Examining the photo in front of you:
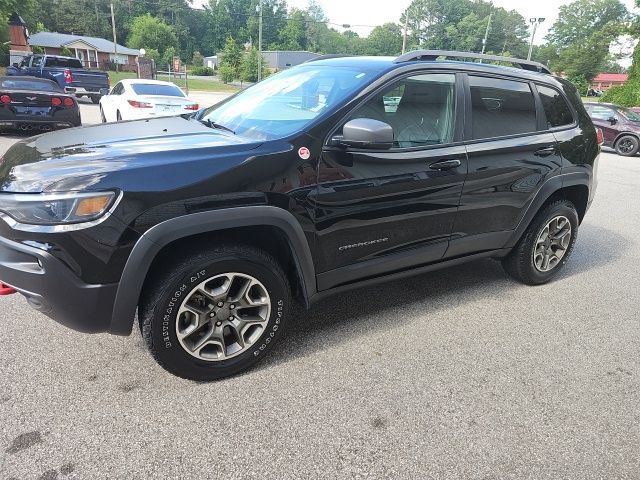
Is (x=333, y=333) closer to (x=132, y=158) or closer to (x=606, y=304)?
(x=132, y=158)

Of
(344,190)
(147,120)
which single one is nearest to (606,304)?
(344,190)

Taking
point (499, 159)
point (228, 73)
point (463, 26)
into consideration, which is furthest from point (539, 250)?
point (463, 26)

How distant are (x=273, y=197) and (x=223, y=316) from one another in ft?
2.36

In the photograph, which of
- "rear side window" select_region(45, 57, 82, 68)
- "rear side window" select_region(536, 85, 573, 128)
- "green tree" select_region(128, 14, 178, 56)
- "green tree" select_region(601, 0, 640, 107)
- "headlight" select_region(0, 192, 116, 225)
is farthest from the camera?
"green tree" select_region(128, 14, 178, 56)

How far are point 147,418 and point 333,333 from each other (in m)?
1.32

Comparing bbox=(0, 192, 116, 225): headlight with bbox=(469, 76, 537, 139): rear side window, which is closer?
bbox=(0, 192, 116, 225): headlight

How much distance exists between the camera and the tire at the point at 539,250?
3938 millimetres

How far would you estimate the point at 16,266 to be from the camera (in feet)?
7.18

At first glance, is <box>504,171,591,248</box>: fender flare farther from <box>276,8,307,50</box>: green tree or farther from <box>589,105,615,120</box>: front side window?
<box>276,8,307,50</box>: green tree

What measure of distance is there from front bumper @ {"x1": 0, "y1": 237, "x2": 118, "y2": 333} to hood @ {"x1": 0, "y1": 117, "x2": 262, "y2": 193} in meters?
0.31

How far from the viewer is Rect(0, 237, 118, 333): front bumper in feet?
6.97

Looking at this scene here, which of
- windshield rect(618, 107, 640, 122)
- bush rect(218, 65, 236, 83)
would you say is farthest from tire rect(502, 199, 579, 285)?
bush rect(218, 65, 236, 83)

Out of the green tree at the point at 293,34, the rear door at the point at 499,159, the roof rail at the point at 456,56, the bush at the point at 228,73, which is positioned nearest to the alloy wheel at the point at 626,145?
the roof rail at the point at 456,56

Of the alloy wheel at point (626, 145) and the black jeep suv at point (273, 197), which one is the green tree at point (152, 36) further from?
the black jeep suv at point (273, 197)
